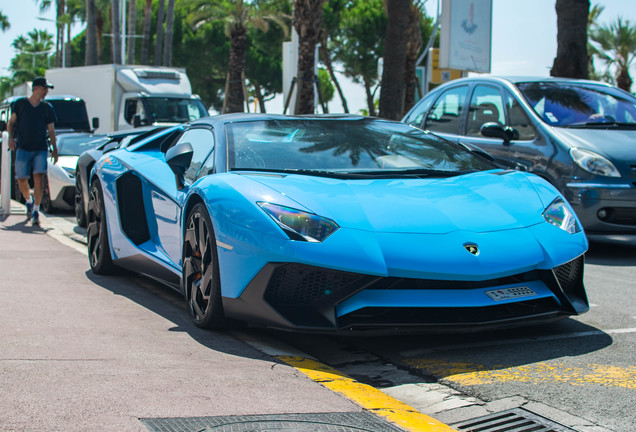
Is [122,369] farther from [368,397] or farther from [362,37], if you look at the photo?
[362,37]

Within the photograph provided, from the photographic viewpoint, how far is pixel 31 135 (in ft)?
33.8

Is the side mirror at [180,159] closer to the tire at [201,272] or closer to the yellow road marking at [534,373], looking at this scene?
the tire at [201,272]

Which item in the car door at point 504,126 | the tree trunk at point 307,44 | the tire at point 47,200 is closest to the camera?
the car door at point 504,126

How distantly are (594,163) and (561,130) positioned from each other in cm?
55

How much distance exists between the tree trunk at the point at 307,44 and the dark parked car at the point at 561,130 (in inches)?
501

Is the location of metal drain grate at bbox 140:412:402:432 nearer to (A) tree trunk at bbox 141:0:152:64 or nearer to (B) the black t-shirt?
(B) the black t-shirt

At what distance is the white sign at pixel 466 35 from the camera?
22719 mm

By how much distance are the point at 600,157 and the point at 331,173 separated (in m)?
3.83

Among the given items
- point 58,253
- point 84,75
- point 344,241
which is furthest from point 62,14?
point 344,241

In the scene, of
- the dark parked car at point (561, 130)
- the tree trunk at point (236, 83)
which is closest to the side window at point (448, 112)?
the dark parked car at point (561, 130)

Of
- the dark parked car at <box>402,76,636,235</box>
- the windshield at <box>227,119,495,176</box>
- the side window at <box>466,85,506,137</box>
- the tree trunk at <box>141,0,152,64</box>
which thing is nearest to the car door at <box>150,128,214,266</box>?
the windshield at <box>227,119,495,176</box>

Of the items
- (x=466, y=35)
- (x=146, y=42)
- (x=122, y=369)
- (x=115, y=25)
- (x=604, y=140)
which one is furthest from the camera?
(x=146, y=42)

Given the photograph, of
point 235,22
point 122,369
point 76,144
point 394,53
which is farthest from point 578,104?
point 235,22

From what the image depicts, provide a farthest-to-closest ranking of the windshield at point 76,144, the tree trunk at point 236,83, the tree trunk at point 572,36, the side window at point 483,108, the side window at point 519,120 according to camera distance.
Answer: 1. the tree trunk at point 236,83
2. the tree trunk at point 572,36
3. the windshield at point 76,144
4. the side window at point 483,108
5. the side window at point 519,120
